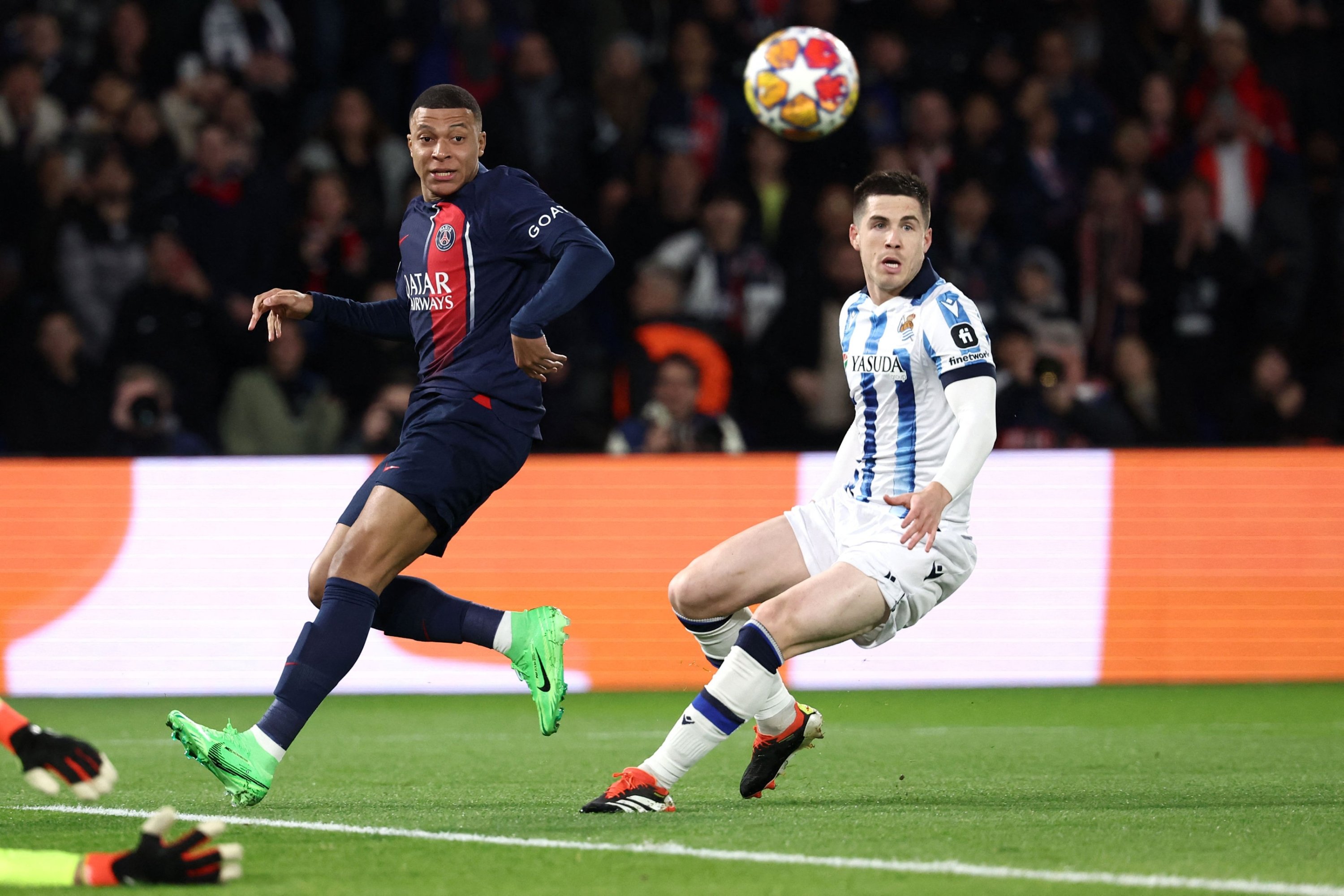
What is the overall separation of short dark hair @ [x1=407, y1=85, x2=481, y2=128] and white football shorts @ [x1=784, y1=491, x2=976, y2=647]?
1.62 meters

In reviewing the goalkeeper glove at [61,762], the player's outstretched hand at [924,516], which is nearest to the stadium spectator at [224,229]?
the player's outstretched hand at [924,516]

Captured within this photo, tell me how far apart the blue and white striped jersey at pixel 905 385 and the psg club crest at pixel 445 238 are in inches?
48.6

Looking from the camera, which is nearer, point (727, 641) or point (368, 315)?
point (727, 641)

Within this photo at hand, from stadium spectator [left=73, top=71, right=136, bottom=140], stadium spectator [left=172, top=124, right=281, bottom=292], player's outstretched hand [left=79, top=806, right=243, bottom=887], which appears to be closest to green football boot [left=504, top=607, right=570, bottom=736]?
player's outstretched hand [left=79, top=806, right=243, bottom=887]

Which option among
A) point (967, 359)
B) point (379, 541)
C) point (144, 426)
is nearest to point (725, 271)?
point (144, 426)

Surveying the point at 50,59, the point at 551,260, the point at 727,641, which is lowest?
the point at 727,641

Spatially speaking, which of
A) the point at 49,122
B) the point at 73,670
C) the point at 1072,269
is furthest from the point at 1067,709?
the point at 49,122

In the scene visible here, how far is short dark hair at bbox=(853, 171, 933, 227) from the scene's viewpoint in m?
5.38

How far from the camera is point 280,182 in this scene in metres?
11.4

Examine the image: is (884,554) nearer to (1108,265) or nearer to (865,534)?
(865,534)

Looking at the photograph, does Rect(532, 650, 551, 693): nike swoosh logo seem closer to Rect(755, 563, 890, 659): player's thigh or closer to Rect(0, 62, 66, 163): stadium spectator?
Rect(755, 563, 890, 659): player's thigh

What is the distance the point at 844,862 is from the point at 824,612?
1.02m

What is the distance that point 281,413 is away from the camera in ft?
34.1

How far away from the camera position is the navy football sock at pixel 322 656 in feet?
16.4
